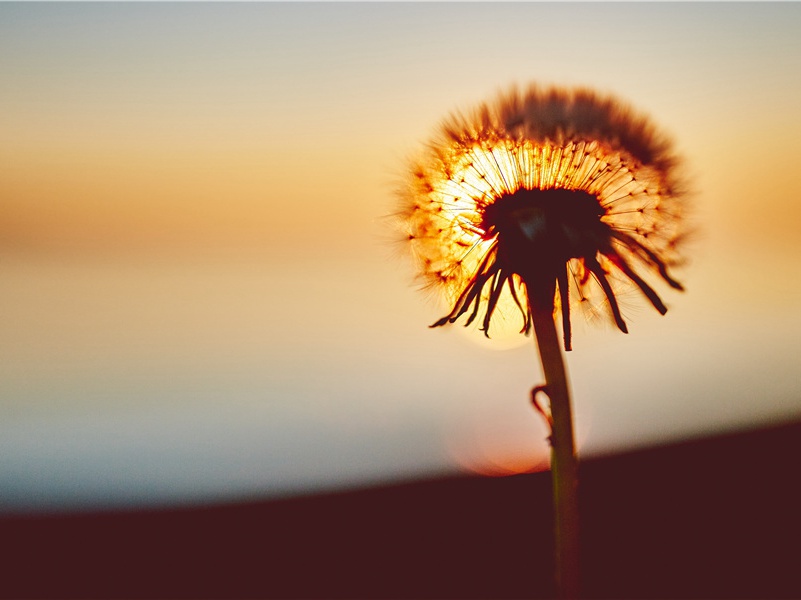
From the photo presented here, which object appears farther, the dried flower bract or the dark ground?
the dark ground

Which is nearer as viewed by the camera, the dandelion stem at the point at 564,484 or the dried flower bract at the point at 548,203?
the dandelion stem at the point at 564,484

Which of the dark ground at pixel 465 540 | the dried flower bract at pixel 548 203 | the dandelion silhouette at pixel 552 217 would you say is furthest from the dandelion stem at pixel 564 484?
the dark ground at pixel 465 540

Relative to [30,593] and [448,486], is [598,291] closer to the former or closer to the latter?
[448,486]

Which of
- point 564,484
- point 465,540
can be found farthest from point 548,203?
point 465,540

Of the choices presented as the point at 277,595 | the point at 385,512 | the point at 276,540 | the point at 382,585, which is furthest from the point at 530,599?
the point at 276,540

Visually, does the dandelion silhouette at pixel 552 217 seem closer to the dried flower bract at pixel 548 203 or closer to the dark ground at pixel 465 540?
the dried flower bract at pixel 548 203

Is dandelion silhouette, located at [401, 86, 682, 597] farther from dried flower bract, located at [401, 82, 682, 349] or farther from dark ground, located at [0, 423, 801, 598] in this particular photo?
dark ground, located at [0, 423, 801, 598]

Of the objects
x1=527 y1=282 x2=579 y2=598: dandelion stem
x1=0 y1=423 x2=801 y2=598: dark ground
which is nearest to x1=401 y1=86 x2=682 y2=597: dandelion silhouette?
x1=527 y1=282 x2=579 y2=598: dandelion stem
